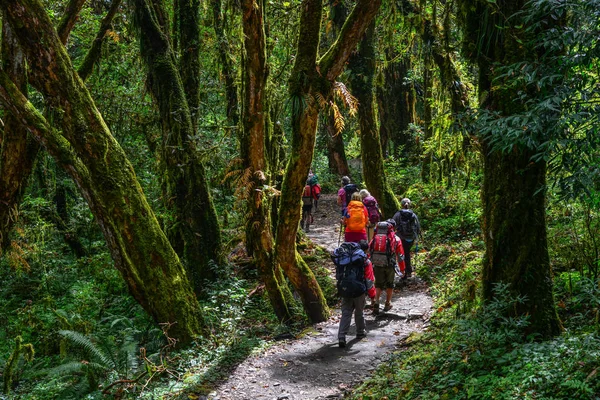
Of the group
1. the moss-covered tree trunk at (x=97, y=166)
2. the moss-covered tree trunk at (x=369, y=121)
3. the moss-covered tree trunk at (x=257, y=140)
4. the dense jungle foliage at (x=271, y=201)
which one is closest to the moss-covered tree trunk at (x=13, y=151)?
the dense jungle foliage at (x=271, y=201)

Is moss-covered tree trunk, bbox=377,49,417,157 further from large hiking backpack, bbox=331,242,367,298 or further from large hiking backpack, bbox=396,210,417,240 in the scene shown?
large hiking backpack, bbox=331,242,367,298

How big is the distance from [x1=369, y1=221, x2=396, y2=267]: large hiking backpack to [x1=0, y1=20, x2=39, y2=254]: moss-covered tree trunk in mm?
6678

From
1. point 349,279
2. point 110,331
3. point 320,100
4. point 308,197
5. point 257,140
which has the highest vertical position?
point 320,100

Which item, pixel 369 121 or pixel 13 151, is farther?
pixel 369 121

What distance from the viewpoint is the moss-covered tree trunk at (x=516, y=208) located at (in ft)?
18.5

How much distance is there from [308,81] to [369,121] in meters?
6.94

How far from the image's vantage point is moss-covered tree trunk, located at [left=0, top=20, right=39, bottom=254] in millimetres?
7949

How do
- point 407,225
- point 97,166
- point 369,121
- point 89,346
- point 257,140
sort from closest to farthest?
point 97,166
point 89,346
point 257,140
point 407,225
point 369,121

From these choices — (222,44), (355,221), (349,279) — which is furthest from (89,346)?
(222,44)

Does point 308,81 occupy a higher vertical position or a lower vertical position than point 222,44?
lower

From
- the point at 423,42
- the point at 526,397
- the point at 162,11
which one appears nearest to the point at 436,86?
the point at 423,42

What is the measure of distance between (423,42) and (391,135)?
12427mm

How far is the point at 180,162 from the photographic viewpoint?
11695 millimetres

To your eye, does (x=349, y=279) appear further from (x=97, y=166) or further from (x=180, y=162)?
(x=180, y=162)
